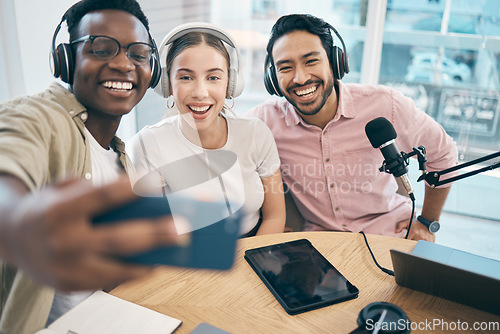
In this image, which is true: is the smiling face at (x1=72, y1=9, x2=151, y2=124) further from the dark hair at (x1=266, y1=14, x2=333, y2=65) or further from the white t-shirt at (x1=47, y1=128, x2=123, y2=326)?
the dark hair at (x1=266, y1=14, x2=333, y2=65)

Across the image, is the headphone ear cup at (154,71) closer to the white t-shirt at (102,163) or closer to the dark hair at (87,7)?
the dark hair at (87,7)

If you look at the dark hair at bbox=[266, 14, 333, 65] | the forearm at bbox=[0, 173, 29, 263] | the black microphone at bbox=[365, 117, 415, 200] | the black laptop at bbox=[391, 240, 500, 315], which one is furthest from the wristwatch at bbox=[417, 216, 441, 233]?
the forearm at bbox=[0, 173, 29, 263]

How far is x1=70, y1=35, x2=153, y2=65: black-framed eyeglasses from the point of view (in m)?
1.17

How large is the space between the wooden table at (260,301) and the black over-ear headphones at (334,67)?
2.90 feet

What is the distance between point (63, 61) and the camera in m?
1.18

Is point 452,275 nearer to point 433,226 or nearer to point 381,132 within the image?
point 381,132

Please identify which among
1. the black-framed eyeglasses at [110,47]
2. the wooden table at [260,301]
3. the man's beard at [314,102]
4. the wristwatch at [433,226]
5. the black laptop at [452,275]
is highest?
the black-framed eyeglasses at [110,47]

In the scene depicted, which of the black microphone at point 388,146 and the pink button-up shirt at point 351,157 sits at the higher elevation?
the black microphone at point 388,146

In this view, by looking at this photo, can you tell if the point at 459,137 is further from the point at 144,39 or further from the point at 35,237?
the point at 35,237

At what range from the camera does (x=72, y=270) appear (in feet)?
1.48

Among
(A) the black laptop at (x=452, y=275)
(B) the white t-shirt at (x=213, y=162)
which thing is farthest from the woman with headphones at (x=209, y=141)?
(A) the black laptop at (x=452, y=275)

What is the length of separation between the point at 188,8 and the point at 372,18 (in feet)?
4.95

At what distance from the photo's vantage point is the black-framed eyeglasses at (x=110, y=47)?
3.83 feet

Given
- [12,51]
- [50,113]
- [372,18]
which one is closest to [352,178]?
[50,113]
